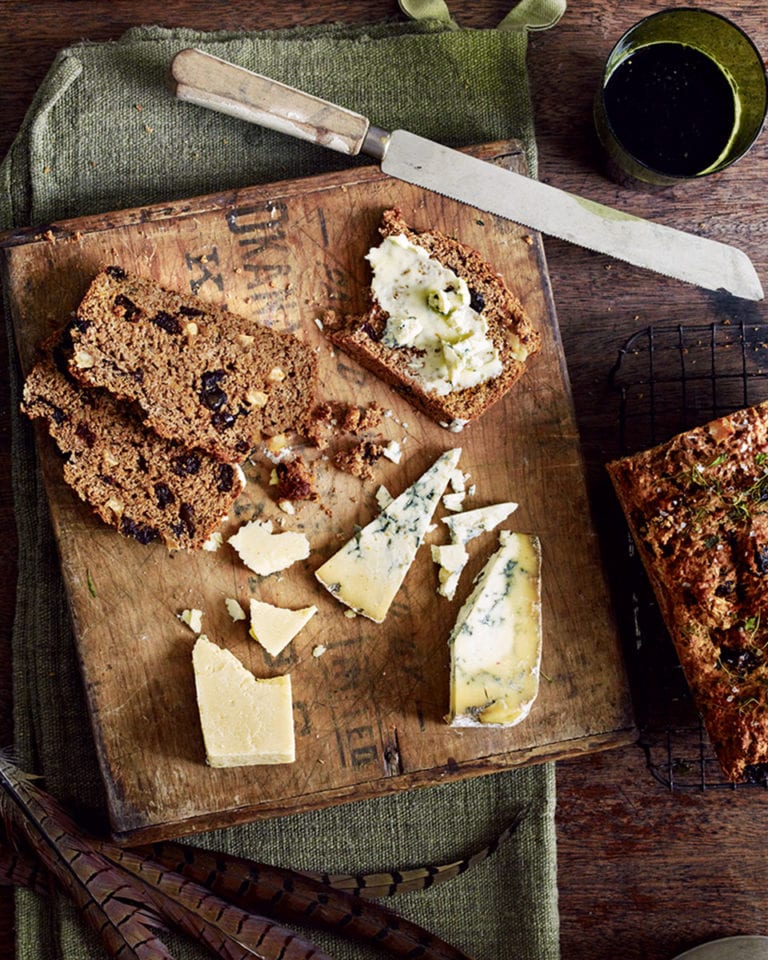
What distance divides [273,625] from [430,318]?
113cm

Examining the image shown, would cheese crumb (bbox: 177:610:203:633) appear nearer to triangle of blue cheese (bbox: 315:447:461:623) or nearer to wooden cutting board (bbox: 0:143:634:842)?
wooden cutting board (bbox: 0:143:634:842)

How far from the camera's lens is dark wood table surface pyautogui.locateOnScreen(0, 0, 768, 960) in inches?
129

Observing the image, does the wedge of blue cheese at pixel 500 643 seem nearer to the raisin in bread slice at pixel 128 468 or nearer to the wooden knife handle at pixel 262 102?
the raisin in bread slice at pixel 128 468

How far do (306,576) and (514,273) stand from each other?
124 cm

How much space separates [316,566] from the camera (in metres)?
3.05

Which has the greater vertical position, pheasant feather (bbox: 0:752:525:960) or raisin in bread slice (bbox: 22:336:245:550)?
raisin in bread slice (bbox: 22:336:245:550)

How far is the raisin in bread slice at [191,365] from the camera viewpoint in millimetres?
2887

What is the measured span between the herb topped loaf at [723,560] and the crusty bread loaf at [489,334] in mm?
583

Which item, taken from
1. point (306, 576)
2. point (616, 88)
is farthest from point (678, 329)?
point (306, 576)

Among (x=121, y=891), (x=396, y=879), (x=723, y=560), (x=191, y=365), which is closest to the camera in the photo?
(x=723, y=560)

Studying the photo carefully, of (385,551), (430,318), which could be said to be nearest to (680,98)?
(430,318)

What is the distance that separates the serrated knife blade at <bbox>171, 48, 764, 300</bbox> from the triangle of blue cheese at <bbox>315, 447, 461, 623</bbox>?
0.87 meters

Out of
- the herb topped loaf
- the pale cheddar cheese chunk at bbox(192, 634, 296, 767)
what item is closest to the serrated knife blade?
the herb topped loaf

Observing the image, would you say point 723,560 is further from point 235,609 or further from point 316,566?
point 235,609
